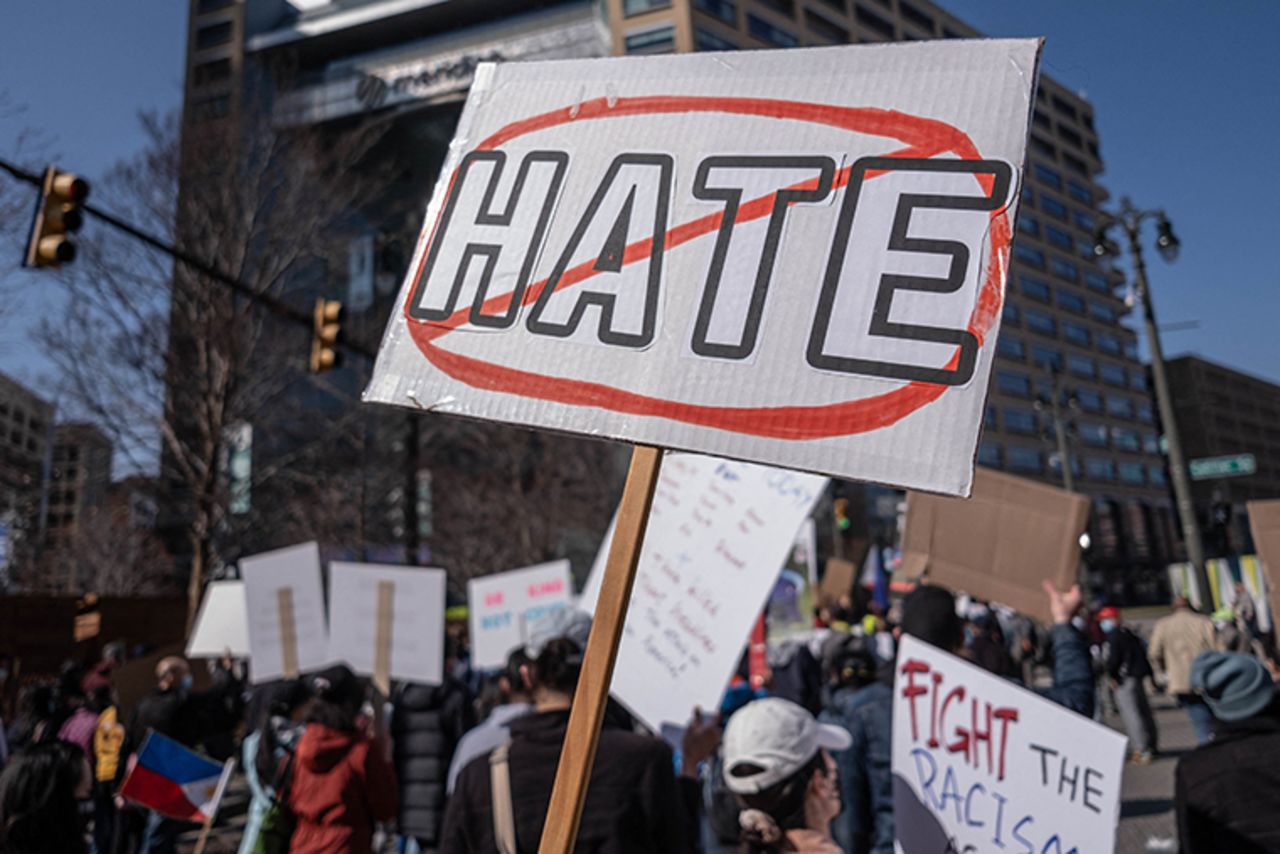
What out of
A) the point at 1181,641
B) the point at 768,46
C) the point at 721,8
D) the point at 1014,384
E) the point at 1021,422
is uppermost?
the point at 721,8

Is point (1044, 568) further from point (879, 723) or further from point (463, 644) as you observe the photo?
point (463, 644)

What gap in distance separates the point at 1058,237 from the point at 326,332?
243 ft

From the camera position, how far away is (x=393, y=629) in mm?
5625

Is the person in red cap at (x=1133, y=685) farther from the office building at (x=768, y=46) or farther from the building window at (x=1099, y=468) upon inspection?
the building window at (x=1099, y=468)

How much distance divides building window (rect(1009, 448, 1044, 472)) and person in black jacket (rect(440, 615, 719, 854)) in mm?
66678

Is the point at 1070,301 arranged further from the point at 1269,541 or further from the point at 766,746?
the point at 766,746

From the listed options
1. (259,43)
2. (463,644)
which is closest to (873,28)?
(259,43)

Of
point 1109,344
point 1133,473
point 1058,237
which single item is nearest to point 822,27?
point 1058,237

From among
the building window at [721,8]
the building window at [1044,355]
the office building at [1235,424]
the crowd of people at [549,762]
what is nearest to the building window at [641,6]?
the building window at [721,8]

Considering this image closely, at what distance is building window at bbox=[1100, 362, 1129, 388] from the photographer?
7825cm

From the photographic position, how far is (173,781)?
5.19 metres

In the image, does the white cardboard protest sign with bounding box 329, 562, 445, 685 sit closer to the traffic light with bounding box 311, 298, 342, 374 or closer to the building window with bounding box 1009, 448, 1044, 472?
the traffic light with bounding box 311, 298, 342, 374

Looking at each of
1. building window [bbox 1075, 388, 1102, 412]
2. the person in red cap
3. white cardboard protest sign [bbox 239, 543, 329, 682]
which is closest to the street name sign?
the person in red cap

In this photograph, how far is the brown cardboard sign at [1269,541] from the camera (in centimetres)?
436
